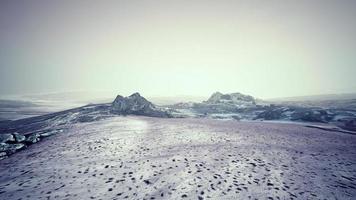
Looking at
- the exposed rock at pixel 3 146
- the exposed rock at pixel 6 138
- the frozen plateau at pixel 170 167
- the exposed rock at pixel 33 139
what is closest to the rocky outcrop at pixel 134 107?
the exposed rock at pixel 33 139

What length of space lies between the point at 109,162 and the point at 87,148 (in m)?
5.07

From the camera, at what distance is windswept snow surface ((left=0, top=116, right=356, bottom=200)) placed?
10320mm

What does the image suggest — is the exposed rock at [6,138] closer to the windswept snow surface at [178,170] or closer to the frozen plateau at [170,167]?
the frozen plateau at [170,167]

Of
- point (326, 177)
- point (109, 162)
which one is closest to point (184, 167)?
point (109, 162)

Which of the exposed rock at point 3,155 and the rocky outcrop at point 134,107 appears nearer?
the exposed rock at point 3,155

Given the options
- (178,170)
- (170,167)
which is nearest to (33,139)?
(170,167)

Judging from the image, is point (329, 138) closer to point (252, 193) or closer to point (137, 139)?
point (252, 193)

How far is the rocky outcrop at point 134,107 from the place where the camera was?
47844 mm

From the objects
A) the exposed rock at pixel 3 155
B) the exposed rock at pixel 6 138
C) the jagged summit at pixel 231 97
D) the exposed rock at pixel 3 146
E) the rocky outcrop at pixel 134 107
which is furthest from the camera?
the jagged summit at pixel 231 97

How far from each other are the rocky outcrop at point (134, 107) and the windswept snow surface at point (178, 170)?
2619 cm

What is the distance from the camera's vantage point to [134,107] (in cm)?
4969

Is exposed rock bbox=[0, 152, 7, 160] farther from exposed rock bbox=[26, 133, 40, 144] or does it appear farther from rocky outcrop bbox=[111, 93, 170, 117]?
rocky outcrop bbox=[111, 93, 170, 117]

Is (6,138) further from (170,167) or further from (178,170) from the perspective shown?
(178,170)

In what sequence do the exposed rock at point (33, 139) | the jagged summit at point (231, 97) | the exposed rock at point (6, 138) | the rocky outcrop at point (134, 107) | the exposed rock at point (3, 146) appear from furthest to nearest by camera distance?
the jagged summit at point (231, 97) < the rocky outcrop at point (134, 107) < the exposed rock at point (33, 139) < the exposed rock at point (6, 138) < the exposed rock at point (3, 146)
